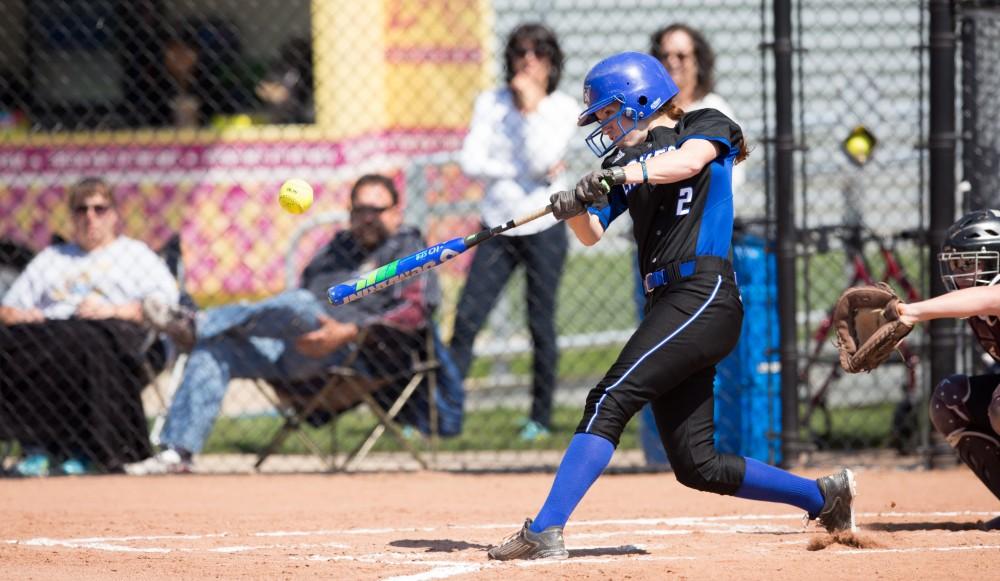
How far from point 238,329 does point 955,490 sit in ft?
11.8

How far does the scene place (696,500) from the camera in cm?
658

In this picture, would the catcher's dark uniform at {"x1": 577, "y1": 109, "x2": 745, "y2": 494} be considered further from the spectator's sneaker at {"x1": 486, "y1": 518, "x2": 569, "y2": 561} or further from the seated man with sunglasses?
the seated man with sunglasses

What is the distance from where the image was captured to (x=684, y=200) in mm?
4840

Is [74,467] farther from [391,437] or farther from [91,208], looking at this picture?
[391,437]

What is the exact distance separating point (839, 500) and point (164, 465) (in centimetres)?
386

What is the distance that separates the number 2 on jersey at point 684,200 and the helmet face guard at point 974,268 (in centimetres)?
103

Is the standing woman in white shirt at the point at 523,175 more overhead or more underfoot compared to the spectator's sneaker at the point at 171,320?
more overhead

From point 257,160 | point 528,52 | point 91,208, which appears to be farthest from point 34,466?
point 257,160

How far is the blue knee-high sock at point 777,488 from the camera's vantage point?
4926mm

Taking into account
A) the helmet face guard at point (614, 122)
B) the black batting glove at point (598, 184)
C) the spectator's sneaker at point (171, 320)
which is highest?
the helmet face guard at point (614, 122)

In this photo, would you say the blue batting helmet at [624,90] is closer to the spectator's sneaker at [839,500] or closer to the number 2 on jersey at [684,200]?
the number 2 on jersey at [684,200]

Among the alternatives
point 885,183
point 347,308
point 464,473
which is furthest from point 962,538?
point 885,183

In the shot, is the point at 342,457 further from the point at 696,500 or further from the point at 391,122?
the point at 391,122

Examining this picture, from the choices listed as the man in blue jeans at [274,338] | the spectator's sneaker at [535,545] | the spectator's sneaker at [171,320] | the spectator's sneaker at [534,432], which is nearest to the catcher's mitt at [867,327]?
the spectator's sneaker at [535,545]
